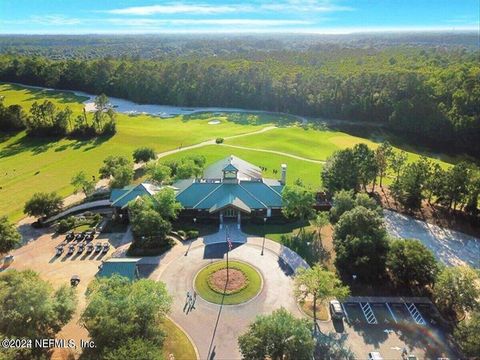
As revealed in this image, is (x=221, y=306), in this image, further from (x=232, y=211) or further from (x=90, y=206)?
(x=90, y=206)

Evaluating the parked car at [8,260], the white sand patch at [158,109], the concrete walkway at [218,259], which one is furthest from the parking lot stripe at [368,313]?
the white sand patch at [158,109]

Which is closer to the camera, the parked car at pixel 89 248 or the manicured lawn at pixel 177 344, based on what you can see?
the manicured lawn at pixel 177 344

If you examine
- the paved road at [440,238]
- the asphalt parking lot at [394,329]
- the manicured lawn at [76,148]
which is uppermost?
the paved road at [440,238]

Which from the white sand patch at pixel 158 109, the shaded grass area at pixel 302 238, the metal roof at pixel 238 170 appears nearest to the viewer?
the shaded grass area at pixel 302 238

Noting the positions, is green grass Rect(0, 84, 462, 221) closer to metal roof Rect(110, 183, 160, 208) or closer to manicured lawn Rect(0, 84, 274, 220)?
manicured lawn Rect(0, 84, 274, 220)

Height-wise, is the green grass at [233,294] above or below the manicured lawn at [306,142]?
below

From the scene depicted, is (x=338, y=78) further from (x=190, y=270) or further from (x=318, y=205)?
(x=190, y=270)

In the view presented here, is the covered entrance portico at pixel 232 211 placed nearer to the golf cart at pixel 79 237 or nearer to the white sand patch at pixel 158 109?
the golf cart at pixel 79 237

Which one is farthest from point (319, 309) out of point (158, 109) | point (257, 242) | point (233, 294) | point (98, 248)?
point (158, 109)
